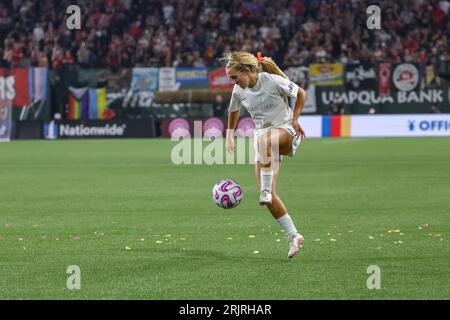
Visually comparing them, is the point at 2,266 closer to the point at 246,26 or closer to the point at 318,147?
the point at 318,147

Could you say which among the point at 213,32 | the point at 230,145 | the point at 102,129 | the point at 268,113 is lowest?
the point at 102,129

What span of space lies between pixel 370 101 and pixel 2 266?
1306 inches

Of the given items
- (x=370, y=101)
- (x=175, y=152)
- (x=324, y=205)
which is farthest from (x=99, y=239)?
(x=370, y=101)

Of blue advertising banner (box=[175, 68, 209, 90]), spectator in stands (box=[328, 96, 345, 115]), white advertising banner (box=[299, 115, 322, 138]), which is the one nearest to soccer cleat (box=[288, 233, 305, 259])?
white advertising banner (box=[299, 115, 322, 138])

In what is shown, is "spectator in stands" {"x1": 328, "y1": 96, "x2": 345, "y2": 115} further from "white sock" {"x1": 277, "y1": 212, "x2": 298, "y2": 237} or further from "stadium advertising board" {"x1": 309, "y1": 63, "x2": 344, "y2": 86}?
"white sock" {"x1": 277, "y1": 212, "x2": 298, "y2": 237}

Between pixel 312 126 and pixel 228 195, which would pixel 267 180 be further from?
pixel 312 126

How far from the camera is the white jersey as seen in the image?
11242mm

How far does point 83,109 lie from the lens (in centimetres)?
4388

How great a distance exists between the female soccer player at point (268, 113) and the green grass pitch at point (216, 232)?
65cm

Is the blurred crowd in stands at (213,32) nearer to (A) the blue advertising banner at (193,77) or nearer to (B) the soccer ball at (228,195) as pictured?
(A) the blue advertising banner at (193,77)

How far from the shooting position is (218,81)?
1722 inches

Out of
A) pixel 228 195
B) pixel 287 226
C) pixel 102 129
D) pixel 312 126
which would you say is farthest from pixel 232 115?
pixel 102 129

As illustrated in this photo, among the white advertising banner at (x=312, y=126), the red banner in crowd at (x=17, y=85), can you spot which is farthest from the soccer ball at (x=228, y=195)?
the red banner in crowd at (x=17, y=85)

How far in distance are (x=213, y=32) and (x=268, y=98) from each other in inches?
1377
